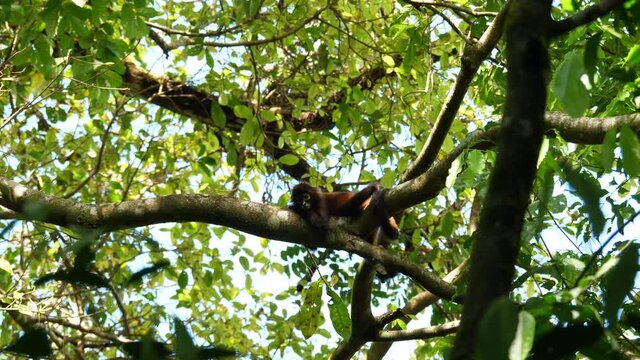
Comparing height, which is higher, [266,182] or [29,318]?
[266,182]

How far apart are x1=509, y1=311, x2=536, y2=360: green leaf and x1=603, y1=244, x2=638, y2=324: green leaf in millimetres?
125

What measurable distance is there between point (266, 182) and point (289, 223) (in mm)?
3483

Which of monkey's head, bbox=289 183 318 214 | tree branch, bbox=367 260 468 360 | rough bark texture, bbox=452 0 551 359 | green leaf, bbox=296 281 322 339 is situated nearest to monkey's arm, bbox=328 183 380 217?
monkey's head, bbox=289 183 318 214

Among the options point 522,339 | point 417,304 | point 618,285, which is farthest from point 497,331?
point 417,304

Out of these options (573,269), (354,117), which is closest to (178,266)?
(354,117)

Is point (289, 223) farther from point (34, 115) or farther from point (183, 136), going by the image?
point (34, 115)

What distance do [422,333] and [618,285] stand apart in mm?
3505

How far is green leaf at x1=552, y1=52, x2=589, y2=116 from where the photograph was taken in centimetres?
157

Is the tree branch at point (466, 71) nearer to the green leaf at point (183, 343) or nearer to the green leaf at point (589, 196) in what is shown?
Result: the green leaf at point (589, 196)

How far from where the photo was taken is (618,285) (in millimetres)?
1134

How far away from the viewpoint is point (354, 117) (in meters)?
6.34

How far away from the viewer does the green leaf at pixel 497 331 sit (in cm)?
101

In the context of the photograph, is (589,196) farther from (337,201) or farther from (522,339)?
(337,201)

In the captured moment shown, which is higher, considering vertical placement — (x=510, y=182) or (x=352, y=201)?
(x=352, y=201)
